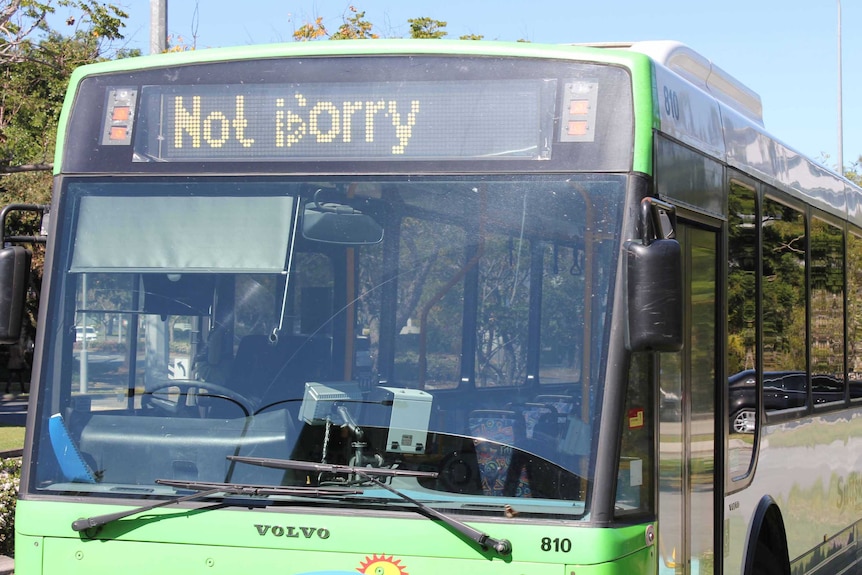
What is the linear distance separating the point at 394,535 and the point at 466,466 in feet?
1.14

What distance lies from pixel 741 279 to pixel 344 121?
2278 millimetres

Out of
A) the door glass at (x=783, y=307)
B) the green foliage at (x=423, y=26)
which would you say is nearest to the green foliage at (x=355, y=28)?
the green foliage at (x=423, y=26)

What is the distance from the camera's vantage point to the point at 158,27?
11.3 meters

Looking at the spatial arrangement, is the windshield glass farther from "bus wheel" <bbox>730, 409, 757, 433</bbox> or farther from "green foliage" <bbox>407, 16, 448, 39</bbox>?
"green foliage" <bbox>407, 16, 448, 39</bbox>

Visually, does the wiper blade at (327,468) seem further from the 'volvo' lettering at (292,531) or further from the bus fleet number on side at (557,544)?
the bus fleet number on side at (557,544)

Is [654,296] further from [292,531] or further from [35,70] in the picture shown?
[35,70]

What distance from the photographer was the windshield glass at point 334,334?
168 inches

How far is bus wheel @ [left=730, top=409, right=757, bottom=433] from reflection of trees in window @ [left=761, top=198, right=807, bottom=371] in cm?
→ 40

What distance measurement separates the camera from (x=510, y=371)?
14.5 ft

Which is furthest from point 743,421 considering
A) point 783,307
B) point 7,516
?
point 7,516

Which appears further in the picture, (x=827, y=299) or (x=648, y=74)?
(x=827, y=299)

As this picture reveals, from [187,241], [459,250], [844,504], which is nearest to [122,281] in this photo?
[187,241]

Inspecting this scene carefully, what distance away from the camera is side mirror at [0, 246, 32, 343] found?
4.69 m

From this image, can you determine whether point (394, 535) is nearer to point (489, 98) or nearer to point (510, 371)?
point (510, 371)
